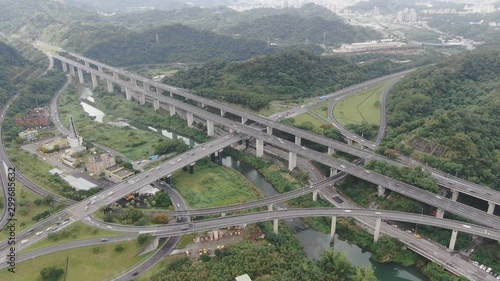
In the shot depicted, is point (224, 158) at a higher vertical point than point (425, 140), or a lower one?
lower

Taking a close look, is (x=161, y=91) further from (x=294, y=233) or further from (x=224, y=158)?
(x=294, y=233)

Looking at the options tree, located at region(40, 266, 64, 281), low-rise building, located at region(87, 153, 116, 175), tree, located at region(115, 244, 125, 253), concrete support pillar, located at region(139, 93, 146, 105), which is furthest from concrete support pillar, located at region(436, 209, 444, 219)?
concrete support pillar, located at region(139, 93, 146, 105)

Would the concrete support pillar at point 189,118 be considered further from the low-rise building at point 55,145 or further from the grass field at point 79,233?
the grass field at point 79,233

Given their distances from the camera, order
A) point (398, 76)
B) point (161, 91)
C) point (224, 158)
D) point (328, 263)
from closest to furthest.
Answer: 1. point (328, 263)
2. point (224, 158)
3. point (161, 91)
4. point (398, 76)

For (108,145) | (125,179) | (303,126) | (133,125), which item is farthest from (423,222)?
(133,125)

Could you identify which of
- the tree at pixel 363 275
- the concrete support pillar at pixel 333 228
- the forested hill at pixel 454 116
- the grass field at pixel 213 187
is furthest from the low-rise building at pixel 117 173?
the forested hill at pixel 454 116

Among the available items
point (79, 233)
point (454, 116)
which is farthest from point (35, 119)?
point (454, 116)

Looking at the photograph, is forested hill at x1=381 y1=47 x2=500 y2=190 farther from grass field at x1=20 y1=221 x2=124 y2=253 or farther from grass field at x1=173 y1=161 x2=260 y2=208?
grass field at x1=20 y1=221 x2=124 y2=253
